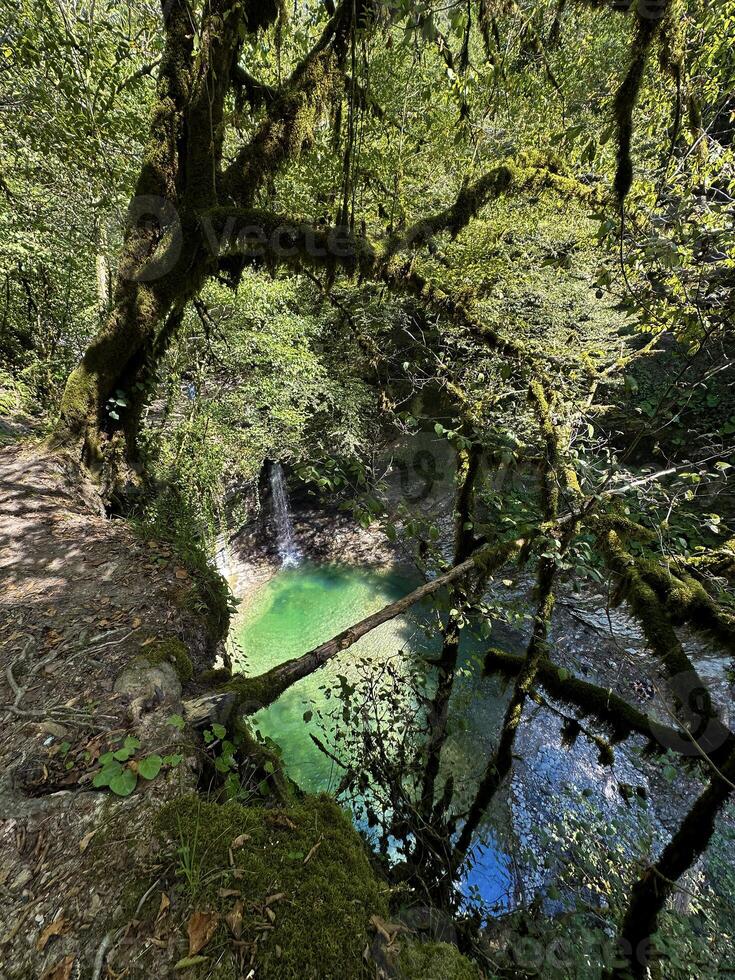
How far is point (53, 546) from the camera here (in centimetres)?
351

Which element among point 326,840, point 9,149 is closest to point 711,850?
point 326,840

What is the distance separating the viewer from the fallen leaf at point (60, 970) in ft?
3.82

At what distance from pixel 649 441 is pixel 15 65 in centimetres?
1333

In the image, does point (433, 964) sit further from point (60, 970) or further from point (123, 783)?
point (123, 783)

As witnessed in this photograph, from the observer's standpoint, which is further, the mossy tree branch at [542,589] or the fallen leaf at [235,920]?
the mossy tree branch at [542,589]

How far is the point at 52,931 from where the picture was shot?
50.1 inches

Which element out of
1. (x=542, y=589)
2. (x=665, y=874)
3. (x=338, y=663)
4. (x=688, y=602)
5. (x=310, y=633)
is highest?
(x=688, y=602)

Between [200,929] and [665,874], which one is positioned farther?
[665,874]

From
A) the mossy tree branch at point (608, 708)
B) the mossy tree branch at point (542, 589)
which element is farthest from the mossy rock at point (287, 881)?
the mossy tree branch at point (542, 589)

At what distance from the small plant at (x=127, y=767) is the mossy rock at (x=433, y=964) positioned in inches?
42.6

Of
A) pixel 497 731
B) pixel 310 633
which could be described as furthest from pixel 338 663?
pixel 310 633

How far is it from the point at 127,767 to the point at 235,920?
80cm

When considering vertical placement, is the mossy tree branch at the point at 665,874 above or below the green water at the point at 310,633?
above

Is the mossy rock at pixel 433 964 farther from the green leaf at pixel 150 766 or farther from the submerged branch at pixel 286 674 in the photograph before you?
the green leaf at pixel 150 766
